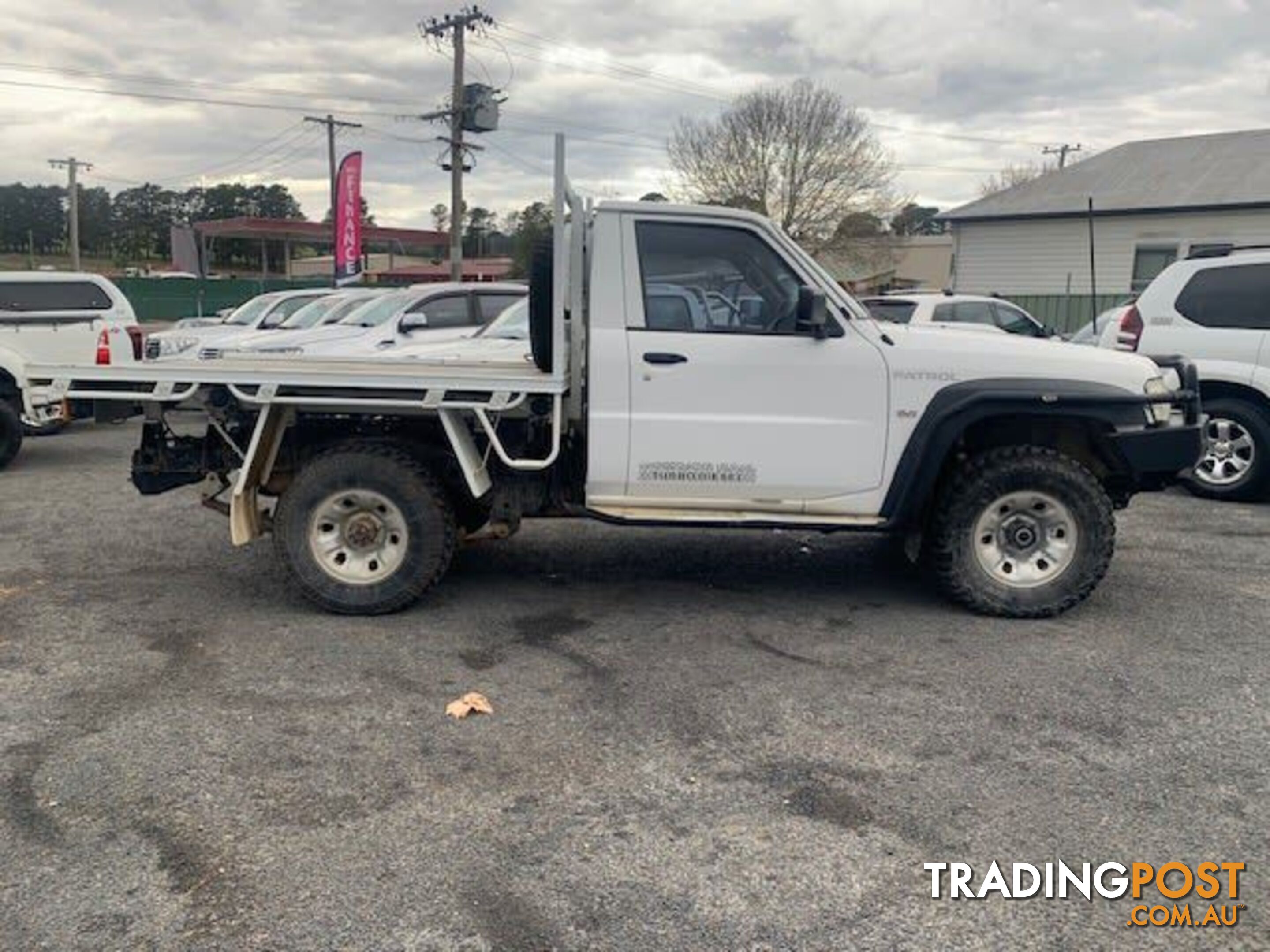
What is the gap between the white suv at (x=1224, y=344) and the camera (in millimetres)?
8141

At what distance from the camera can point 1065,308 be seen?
22953 mm

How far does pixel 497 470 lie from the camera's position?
545 cm

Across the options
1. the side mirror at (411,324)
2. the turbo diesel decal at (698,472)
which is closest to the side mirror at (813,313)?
the turbo diesel decal at (698,472)

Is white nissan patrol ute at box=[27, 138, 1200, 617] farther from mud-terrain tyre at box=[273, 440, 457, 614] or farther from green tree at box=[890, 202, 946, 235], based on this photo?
green tree at box=[890, 202, 946, 235]

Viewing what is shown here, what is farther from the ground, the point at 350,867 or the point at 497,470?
the point at 497,470

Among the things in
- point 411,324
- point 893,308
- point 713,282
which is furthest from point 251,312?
point 713,282

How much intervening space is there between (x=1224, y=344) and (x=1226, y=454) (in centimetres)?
94

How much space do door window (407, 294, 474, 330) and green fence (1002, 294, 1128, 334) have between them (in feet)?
50.4

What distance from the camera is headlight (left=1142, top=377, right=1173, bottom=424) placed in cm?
523

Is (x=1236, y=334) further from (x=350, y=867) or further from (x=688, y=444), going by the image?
(x=350, y=867)

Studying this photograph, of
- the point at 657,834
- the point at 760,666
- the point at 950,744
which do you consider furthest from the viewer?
the point at 760,666

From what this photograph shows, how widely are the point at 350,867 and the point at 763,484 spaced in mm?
2863

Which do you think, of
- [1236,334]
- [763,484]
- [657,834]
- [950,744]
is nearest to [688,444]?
[763,484]

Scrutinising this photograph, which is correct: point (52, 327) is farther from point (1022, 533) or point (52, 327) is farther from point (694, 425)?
point (1022, 533)
